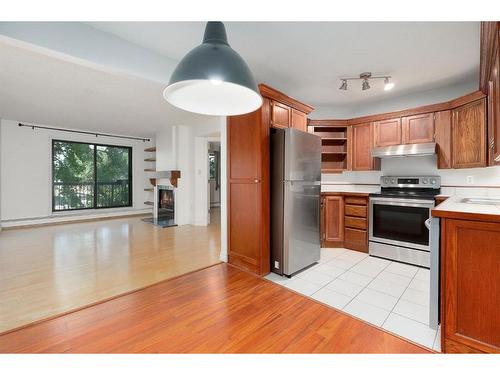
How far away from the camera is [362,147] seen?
159 inches

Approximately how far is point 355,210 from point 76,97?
487cm

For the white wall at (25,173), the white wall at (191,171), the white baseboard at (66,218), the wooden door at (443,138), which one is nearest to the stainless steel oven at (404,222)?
the wooden door at (443,138)

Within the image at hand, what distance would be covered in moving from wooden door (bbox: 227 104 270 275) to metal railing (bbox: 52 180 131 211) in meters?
5.48

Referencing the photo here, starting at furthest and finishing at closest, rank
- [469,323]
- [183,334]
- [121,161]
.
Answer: [121,161] → [183,334] → [469,323]

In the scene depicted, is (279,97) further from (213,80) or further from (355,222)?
(355,222)

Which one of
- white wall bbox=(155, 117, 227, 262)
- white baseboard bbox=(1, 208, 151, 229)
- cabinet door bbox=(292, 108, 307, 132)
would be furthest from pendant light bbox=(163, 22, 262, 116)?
white baseboard bbox=(1, 208, 151, 229)

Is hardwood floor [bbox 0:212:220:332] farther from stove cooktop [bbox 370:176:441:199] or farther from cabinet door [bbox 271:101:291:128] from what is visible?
stove cooktop [bbox 370:176:441:199]

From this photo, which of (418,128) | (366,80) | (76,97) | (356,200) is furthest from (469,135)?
(76,97)

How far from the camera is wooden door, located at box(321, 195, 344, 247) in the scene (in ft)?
12.7

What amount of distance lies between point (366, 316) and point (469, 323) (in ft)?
2.27

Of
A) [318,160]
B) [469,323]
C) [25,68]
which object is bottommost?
[469,323]

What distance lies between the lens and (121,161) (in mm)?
7195

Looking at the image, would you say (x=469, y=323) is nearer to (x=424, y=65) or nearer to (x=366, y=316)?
(x=366, y=316)

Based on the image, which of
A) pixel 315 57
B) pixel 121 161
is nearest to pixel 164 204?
pixel 121 161
